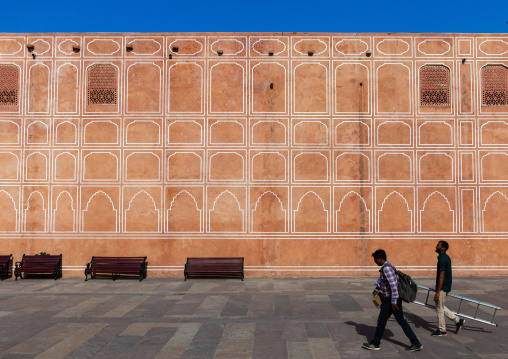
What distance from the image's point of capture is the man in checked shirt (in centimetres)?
604

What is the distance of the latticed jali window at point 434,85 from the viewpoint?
535 inches

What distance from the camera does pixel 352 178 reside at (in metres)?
13.3

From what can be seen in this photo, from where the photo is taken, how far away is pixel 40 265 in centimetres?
1262

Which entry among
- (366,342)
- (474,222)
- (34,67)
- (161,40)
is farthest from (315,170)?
(34,67)

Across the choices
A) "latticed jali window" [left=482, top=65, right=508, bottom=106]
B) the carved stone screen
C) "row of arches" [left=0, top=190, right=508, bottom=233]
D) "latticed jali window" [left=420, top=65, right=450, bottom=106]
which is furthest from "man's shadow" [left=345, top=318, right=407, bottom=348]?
"latticed jali window" [left=482, top=65, right=508, bottom=106]

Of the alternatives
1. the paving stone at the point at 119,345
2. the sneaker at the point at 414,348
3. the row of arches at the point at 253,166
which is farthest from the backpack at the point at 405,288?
the row of arches at the point at 253,166

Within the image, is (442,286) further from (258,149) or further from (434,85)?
(434,85)

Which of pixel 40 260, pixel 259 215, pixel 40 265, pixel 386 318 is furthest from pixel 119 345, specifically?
pixel 40 260

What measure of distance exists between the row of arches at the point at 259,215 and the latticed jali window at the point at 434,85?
2.75 meters

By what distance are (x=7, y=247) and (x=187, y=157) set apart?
5.82 meters

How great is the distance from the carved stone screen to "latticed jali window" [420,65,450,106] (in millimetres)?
42

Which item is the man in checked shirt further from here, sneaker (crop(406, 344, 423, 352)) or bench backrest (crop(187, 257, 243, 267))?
bench backrest (crop(187, 257, 243, 267))

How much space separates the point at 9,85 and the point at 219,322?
34.0ft

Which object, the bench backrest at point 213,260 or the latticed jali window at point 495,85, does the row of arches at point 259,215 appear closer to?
the bench backrest at point 213,260
